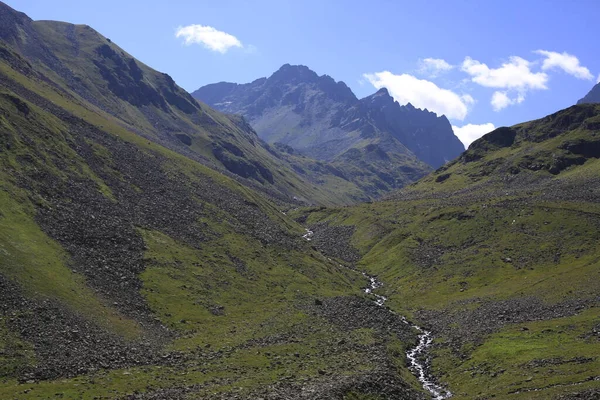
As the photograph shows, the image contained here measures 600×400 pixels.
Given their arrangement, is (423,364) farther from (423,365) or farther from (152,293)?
(152,293)

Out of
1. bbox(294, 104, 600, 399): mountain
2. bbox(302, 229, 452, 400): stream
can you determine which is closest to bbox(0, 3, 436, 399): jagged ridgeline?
bbox(302, 229, 452, 400): stream

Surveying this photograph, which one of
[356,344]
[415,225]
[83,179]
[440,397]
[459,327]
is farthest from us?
[415,225]

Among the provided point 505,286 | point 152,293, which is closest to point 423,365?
point 152,293

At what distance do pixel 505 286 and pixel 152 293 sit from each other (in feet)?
255

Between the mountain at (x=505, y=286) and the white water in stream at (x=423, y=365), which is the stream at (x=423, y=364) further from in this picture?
the mountain at (x=505, y=286)

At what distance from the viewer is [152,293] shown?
3634 inches

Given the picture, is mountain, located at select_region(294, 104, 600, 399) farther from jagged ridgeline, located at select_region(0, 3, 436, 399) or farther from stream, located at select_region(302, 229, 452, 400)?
jagged ridgeline, located at select_region(0, 3, 436, 399)

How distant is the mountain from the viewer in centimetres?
7212

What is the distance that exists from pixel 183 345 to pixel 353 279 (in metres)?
76.4

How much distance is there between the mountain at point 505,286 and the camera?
237 ft

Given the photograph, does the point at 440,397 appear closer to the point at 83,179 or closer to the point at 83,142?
the point at 83,179

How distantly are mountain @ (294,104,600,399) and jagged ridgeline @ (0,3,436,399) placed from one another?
33.6ft

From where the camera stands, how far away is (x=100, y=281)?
87125 millimetres

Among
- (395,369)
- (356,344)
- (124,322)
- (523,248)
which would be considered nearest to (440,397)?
(395,369)
